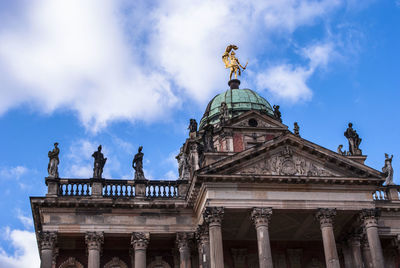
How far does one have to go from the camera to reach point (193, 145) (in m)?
36.8

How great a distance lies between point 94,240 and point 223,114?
17.6m

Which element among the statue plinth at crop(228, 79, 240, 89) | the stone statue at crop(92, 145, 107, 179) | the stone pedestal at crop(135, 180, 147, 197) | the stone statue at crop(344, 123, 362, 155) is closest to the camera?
the stone pedestal at crop(135, 180, 147, 197)

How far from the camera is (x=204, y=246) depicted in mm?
30125

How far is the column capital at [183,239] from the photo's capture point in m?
31.8

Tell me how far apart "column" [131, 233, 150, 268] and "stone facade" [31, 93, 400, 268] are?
0.20 ft

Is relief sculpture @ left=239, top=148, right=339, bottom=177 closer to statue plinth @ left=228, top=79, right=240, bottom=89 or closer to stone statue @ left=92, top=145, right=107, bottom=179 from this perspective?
stone statue @ left=92, top=145, right=107, bottom=179

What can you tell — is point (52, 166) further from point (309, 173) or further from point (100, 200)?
point (309, 173)

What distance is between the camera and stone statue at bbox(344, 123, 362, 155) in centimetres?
3449

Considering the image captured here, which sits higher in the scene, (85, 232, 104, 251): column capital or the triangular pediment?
the triangular pediment

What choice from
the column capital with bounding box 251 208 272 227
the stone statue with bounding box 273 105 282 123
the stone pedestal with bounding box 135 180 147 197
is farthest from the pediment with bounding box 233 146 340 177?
the stone statue with bounding box 273 105 282 123

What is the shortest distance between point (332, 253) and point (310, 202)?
312 centimetres

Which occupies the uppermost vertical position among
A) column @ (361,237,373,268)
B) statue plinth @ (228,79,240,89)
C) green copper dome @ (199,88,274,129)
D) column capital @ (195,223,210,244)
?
statue plinth @ (228,79,240,89)

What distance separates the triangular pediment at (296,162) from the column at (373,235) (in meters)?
2.18

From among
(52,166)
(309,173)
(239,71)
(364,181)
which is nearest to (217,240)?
(309,173)
